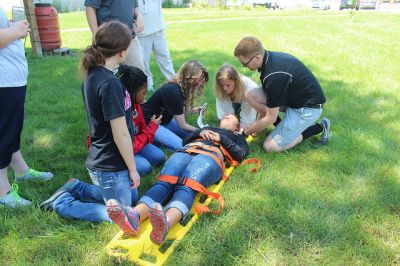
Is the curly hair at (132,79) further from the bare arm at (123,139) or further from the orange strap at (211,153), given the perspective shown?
the bare arm at (123,139)

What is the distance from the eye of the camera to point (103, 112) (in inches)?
87.7

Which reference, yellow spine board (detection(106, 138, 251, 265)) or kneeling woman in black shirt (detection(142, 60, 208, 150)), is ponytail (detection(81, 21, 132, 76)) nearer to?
yellow spine board (detection(106, 138, 251, 265))

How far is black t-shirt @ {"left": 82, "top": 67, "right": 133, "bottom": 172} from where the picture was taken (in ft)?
7.22

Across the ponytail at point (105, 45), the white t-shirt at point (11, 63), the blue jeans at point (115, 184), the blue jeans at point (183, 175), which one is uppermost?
the ponytail at point (105, 45)

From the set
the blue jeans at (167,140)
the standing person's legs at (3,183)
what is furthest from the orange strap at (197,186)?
the standing person's legs at (3,183)

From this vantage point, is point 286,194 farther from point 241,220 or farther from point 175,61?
point 175,61

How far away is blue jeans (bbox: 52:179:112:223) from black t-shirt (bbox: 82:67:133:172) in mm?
364

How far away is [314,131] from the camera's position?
4.04 m

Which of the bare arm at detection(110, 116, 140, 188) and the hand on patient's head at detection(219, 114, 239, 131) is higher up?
the bare arm at detection(110, 116, 140, 188)

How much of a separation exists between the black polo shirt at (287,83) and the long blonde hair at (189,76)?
63 centimetres

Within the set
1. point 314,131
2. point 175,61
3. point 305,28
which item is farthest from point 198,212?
point 305,28

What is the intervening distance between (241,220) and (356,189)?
1.13 m

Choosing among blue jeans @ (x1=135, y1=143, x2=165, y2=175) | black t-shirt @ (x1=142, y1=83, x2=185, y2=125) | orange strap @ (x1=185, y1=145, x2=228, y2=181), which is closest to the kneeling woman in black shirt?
black t-shirt @ (x1=142, y1=83, x2=185, y2=125)

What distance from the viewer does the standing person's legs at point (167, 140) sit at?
390 centimetres
